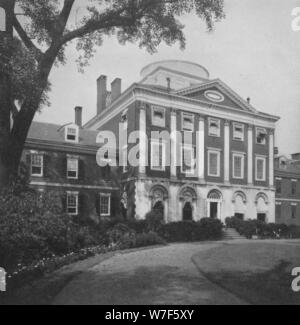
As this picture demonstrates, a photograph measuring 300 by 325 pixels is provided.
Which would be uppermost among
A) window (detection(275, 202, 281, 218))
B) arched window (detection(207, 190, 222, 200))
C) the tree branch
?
the tree branch

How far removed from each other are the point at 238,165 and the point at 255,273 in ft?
86.0

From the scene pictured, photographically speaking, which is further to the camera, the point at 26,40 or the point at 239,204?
the point at 239,204

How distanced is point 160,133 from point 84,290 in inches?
905

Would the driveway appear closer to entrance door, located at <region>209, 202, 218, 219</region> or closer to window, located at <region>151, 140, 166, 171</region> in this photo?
window, located at <region>151, 140, 166, 171</region>

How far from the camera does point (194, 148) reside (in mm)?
Result: 34125

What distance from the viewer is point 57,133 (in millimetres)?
32438

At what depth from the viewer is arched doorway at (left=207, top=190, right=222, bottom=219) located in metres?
35.1

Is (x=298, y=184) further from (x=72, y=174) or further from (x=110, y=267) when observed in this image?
(x=110, y=267)

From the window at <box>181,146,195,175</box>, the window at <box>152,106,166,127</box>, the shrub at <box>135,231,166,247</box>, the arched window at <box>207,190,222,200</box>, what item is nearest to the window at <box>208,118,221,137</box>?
the window at <box>181,146,195,175</box>

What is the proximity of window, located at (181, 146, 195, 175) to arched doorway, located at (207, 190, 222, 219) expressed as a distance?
296 centimetres

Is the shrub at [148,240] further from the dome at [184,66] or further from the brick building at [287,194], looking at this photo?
the brick building at [287,194]

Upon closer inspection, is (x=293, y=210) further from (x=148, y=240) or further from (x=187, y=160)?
(x=148, y=240)

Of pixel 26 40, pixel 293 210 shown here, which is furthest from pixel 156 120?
pixel 26 40
